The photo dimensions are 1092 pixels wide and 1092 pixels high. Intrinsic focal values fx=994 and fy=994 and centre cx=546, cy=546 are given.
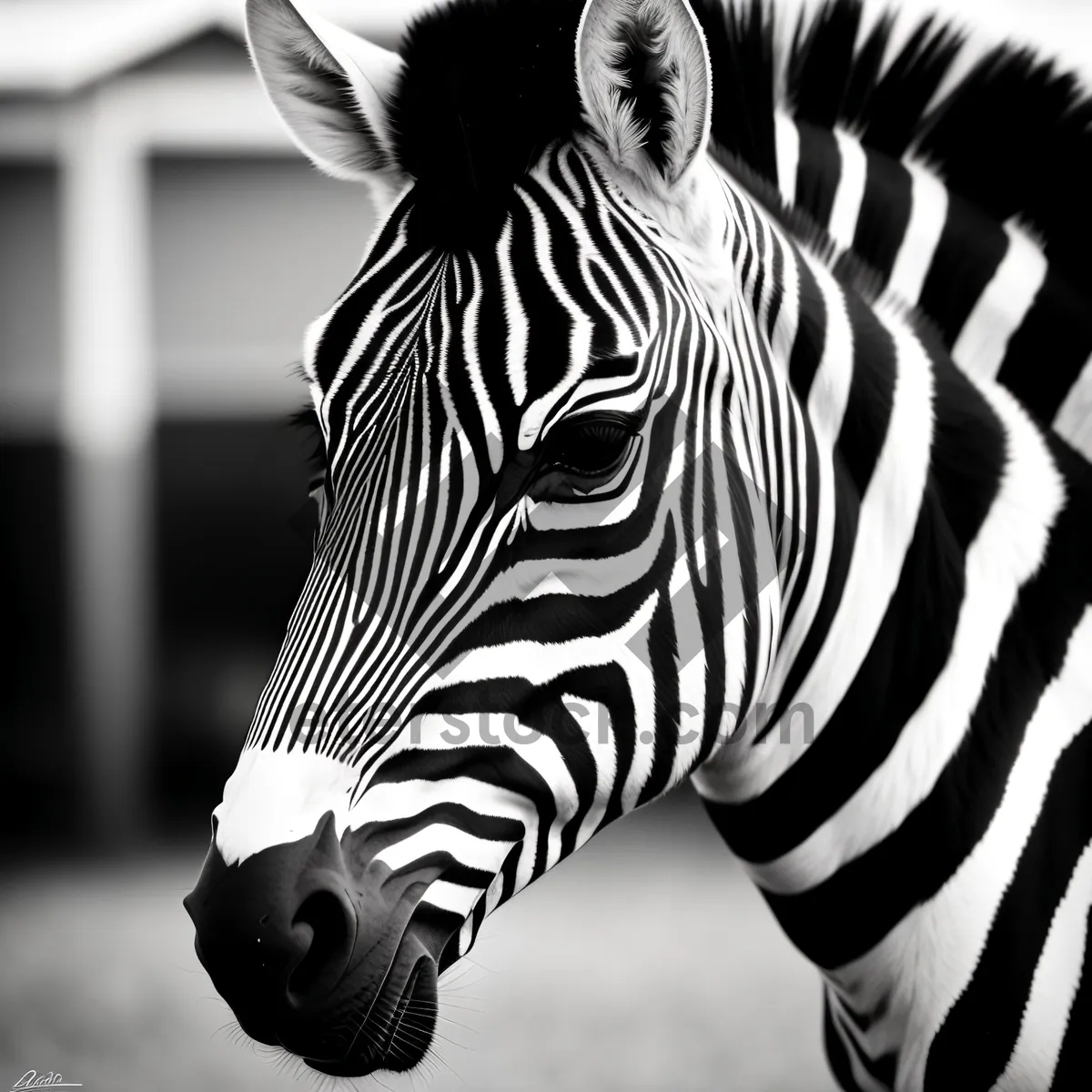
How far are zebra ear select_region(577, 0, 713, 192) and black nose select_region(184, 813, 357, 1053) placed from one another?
2.73ft

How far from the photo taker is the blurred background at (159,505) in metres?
5.57

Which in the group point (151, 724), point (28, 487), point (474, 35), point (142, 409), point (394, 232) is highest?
point (474, 35)

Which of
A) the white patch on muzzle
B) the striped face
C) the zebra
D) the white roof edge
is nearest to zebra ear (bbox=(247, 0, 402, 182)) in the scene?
the zebra

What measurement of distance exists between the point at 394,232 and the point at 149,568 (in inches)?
227

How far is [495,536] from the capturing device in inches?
42.5

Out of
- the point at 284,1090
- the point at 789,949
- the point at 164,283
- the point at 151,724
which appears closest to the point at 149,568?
the point at 151,724

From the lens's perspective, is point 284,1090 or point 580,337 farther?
point 284,1090

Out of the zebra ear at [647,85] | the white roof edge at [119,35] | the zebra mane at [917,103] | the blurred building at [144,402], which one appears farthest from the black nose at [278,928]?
the white roof edge at [119,35]

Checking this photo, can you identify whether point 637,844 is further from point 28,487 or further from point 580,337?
point 580,337

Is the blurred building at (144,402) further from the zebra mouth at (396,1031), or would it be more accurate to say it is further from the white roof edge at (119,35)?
the zebra mouth at (396,1031)

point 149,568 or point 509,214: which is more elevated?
point 509,214

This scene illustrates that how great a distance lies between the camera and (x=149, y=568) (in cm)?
648

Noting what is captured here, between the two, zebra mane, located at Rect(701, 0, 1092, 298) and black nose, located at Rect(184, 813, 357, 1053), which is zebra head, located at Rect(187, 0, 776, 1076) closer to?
black nose, located at Rect(184, 813, 357, 1053)

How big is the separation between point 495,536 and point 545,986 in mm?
4516
